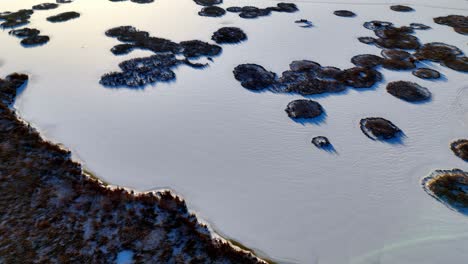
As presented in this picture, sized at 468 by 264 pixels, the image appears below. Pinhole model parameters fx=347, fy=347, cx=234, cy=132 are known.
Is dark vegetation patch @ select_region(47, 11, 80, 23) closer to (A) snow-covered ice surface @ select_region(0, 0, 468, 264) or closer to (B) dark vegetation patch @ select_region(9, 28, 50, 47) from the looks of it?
(A) snow-covered ice surface @ select_region(0, 0, 468, 264)

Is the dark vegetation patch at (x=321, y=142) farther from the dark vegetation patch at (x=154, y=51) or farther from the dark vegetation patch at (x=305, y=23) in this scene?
the dark vegetation patch at (x=305, y=23)

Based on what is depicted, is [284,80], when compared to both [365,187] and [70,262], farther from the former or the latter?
[70,262]

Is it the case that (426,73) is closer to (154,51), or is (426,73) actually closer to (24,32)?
(154,51)

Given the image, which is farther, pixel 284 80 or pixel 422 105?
pixel 284 80

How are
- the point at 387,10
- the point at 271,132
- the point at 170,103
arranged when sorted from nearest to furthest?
the point at 271,132, the point at 170,103, the point at 387,10

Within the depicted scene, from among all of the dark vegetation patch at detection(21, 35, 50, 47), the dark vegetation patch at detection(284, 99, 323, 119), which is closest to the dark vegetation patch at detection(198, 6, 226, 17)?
the dark vegetation patch at detection(21, 35, 50, 47)

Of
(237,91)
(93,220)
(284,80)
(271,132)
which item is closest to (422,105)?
(284,80)

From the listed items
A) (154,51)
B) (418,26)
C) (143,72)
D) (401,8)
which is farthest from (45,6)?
(401,8)

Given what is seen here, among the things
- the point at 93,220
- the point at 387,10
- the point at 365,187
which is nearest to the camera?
the point at 93,220
